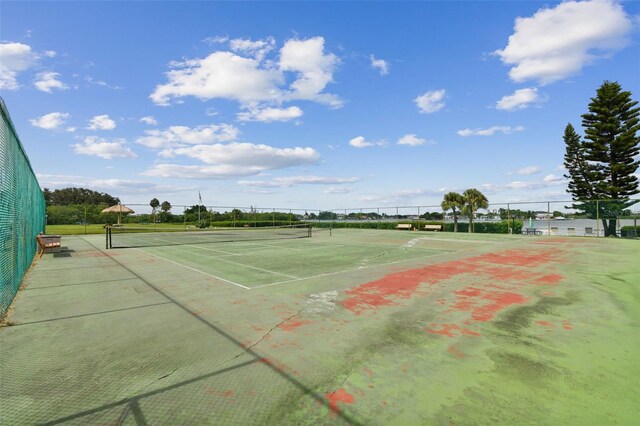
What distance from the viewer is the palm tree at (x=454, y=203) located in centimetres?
3531

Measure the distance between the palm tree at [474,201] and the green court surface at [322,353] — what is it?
28.3m

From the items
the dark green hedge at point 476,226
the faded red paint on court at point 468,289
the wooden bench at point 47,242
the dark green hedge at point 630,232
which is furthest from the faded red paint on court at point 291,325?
the dark green hedge at point 630,232

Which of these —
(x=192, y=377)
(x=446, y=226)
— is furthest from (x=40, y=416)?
(x=446, y=226)

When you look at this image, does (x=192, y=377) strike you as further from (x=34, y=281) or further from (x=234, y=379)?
(x=34, y=281)

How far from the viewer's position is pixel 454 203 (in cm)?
3581

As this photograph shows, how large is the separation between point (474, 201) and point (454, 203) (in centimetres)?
214

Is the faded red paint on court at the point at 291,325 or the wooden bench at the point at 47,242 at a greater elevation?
the wooden bench at the point at 47,242

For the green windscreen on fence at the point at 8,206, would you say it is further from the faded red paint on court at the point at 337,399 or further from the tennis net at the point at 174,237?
the tennis net at the point at 174,237

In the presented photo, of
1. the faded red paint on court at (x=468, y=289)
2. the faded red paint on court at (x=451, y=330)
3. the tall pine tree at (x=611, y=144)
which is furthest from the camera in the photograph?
the tall pine tree at (x=611, y=144)

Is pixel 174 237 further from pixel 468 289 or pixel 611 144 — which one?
pixel 611 144

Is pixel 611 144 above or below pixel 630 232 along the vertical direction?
above

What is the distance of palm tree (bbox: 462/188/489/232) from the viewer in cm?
3481

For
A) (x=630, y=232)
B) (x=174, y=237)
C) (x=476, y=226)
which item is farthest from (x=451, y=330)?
(x=476, y=226)

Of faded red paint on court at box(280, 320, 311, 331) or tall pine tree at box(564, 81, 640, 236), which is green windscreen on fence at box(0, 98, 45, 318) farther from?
tall pine tree at box(564, 81, 640, 236)
